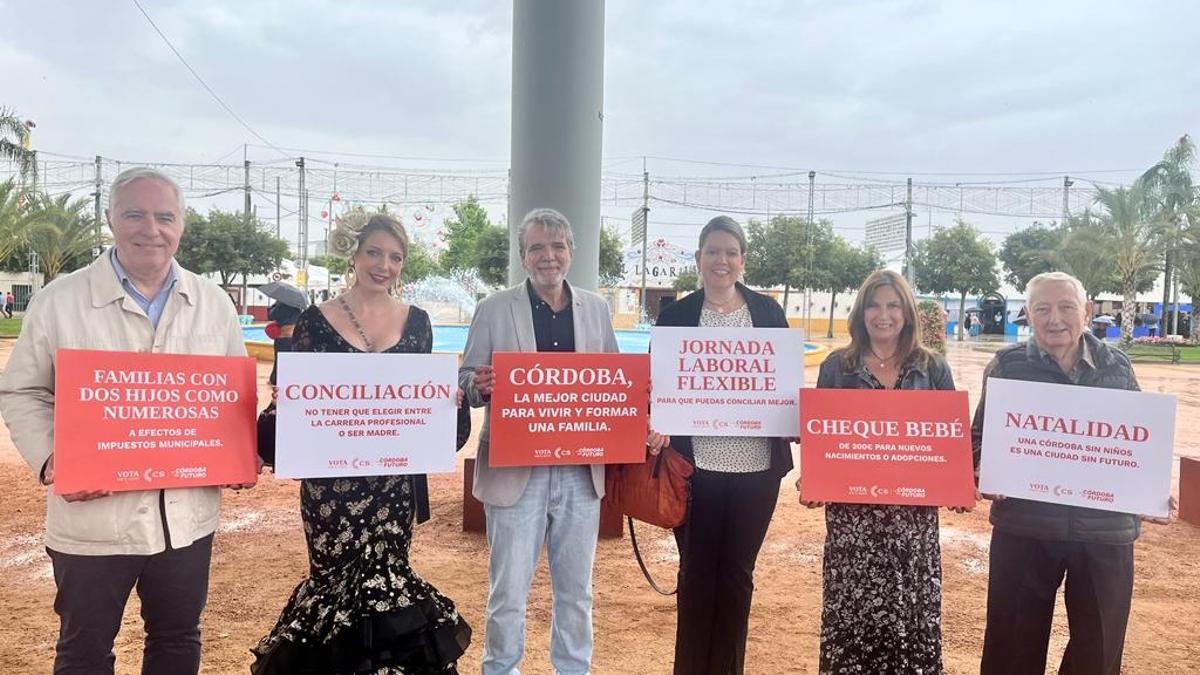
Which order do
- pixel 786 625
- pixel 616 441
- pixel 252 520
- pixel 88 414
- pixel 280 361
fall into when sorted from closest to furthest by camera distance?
pixel 88 414 < pixel 280 361 < pixel 616 441 < pixel 786 625 < pixel 252 520

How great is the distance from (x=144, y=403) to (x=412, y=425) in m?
0.88

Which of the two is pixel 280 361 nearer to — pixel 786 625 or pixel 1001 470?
pixel 1001 470

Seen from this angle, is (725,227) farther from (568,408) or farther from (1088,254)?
(1088,254)

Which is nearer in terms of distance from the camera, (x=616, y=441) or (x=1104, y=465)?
(x=1104, y=465)

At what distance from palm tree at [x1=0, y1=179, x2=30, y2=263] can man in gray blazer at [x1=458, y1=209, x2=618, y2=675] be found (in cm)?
3191

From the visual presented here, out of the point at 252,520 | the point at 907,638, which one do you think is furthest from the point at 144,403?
the point at 252,520

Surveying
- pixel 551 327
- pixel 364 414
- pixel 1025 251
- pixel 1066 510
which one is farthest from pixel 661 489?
pixel 1025 251

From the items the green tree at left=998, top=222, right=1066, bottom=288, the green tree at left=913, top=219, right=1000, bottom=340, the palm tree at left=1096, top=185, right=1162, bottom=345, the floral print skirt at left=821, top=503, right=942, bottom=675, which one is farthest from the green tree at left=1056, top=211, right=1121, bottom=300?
the floral print skirt at left=821, top=503, right=942, bottom=675

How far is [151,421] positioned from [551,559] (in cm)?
160

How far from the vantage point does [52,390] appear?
8.19 feet

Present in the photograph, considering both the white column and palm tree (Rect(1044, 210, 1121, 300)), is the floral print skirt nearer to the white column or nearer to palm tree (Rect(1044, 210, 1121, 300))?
the white column

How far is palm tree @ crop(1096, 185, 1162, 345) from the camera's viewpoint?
31.0 m

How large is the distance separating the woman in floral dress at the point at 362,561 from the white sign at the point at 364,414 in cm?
8

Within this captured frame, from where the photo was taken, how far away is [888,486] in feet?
9.67
